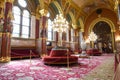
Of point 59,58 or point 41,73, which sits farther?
point 59,58

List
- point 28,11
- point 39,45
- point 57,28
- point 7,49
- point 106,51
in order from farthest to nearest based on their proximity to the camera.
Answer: point 106,51 < point 28,11 < point 39,45 < point 57,28 < point 7,49

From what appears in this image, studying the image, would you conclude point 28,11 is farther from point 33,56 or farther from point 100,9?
point 100,9

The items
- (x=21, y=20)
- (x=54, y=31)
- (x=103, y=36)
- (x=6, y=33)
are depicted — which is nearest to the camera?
(x=6, y=33)

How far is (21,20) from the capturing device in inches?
508

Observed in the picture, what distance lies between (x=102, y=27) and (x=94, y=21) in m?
1.87

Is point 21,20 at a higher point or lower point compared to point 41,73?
higher

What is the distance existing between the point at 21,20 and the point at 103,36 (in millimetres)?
15529

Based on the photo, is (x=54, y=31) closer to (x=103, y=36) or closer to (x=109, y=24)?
(x=103, y=36)

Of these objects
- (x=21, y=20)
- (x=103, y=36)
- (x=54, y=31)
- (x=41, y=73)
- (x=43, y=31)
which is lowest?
(x=41, y=73)

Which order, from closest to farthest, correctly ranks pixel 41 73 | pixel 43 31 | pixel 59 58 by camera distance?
1. pixel 41 73
2. pixel 59 58
3. pixel 43 31

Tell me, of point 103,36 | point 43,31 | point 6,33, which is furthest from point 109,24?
point 6,33

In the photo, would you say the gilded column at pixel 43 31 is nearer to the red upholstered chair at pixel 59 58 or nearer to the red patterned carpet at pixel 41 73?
the red upholstered chair at pixel 59 58

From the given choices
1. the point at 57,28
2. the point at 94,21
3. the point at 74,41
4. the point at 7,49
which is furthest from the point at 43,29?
the point at 94,21

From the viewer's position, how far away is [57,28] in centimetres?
1005
